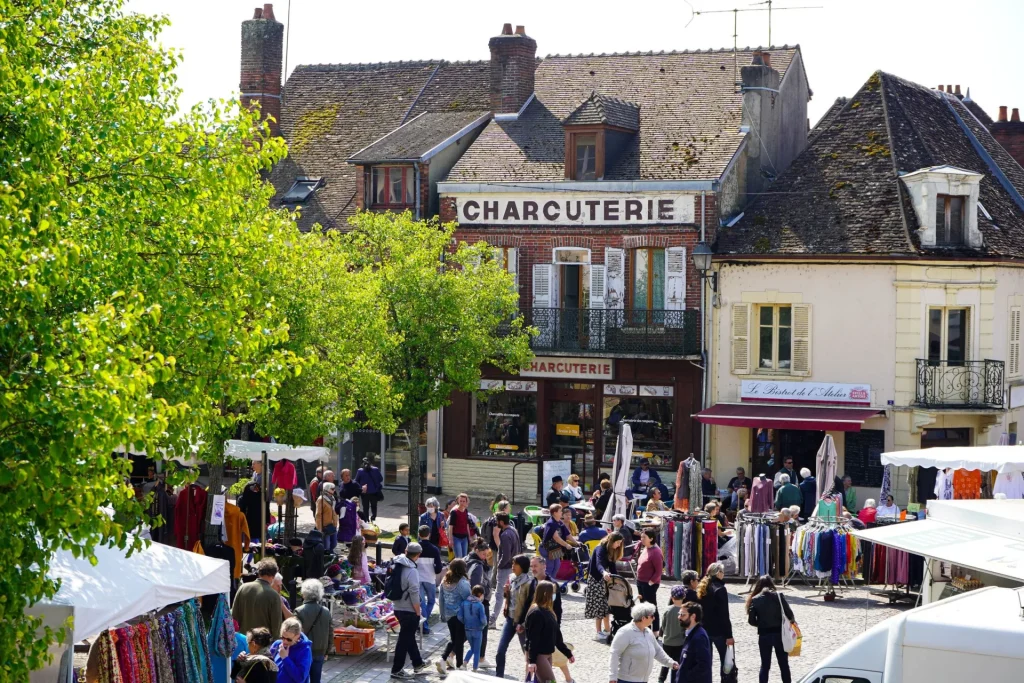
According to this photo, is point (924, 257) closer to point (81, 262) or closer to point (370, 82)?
point (370, 82)

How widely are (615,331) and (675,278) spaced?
68.5 inches

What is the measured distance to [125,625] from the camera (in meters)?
12.5

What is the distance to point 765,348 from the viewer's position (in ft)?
97.8

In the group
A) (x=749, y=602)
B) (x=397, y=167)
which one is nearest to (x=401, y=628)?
(x=749, y=602)

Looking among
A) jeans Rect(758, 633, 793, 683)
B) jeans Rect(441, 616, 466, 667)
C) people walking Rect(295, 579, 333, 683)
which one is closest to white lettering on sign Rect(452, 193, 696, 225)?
jeans Rect(441, 616, 466, 667)

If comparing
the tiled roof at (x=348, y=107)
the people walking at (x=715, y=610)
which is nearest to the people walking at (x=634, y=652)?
the people walking at (x=715, y=610)

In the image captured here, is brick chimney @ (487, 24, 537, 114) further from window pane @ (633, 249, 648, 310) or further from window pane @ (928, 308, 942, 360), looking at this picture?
window pane @ (928, 308, 942, 360)

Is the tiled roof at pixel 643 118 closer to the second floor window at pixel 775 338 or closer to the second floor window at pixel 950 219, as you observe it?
the second floor window at pixel 775 338

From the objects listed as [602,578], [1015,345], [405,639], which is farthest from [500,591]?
[1015,345]

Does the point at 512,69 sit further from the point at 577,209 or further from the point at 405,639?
the point at 405,639

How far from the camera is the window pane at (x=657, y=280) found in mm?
30219

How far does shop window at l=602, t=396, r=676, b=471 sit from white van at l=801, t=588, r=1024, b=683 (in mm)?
19083

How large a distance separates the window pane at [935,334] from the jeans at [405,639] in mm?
16488

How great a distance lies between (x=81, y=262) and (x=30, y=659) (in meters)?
4.08
